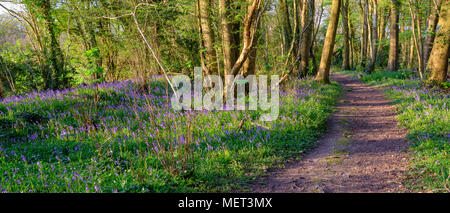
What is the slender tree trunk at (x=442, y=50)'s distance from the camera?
9367 mm

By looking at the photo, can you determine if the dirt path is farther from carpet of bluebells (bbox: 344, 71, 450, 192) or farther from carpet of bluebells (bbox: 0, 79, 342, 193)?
carpet of bluebells (bbox: 0, 79, 342, 193)

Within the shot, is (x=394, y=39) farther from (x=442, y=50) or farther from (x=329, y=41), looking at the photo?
(x=442, y=50)

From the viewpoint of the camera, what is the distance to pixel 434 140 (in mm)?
5086

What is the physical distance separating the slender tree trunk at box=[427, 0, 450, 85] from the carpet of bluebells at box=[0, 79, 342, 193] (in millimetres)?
5004

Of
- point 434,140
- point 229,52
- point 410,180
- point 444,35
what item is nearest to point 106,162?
point 410,180

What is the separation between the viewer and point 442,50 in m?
9.62

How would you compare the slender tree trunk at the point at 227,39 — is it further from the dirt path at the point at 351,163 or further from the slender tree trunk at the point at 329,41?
the slender tree trunk at the point at 329,41

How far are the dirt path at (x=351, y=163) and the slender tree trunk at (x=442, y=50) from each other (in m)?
4.13

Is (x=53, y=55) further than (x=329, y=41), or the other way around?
(x=329, y=41)

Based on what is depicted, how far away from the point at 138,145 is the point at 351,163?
4.13 metres

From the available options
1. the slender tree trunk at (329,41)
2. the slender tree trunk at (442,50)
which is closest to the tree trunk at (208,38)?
the slender tree trunk at (329,41)
